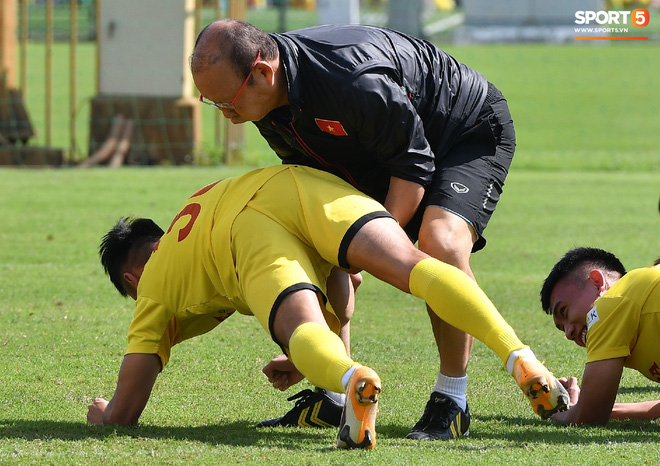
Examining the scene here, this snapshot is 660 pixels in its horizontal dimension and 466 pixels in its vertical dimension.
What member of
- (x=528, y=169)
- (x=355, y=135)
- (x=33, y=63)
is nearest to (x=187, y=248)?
(x=355, y=135)

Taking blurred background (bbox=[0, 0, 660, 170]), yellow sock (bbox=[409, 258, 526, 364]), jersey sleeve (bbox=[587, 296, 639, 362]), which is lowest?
blurred background (bbox=[0, 0, 660, 170])

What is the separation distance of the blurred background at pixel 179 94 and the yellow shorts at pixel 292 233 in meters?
11.2

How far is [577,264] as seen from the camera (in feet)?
14.3

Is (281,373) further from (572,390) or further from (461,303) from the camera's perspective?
(572,390)

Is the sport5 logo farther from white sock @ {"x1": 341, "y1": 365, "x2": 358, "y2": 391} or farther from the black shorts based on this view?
white sock @ {"x1": 341, "y1": 365, "x2": 358, "y2": 391}

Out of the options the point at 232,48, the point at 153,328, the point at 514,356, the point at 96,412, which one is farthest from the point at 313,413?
the point at 232,48

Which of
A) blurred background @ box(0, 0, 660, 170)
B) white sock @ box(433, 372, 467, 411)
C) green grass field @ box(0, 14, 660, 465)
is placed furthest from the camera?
blurred background @ box(0, 0, 660, 170)

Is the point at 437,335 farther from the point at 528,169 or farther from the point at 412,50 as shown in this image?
the point at 528,169

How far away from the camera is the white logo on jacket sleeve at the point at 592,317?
398 cm

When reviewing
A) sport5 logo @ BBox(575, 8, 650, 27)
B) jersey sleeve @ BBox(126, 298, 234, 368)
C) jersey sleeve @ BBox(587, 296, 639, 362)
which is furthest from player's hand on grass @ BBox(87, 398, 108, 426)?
sport5 logo @ BBox(575, 8, 650, 27)

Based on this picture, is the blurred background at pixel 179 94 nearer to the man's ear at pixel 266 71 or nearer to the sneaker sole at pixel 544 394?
the man's ear at pixel 266 71

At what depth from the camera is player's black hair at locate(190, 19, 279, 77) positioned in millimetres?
3713

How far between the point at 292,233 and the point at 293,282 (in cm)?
30

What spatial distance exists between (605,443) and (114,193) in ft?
28.4
